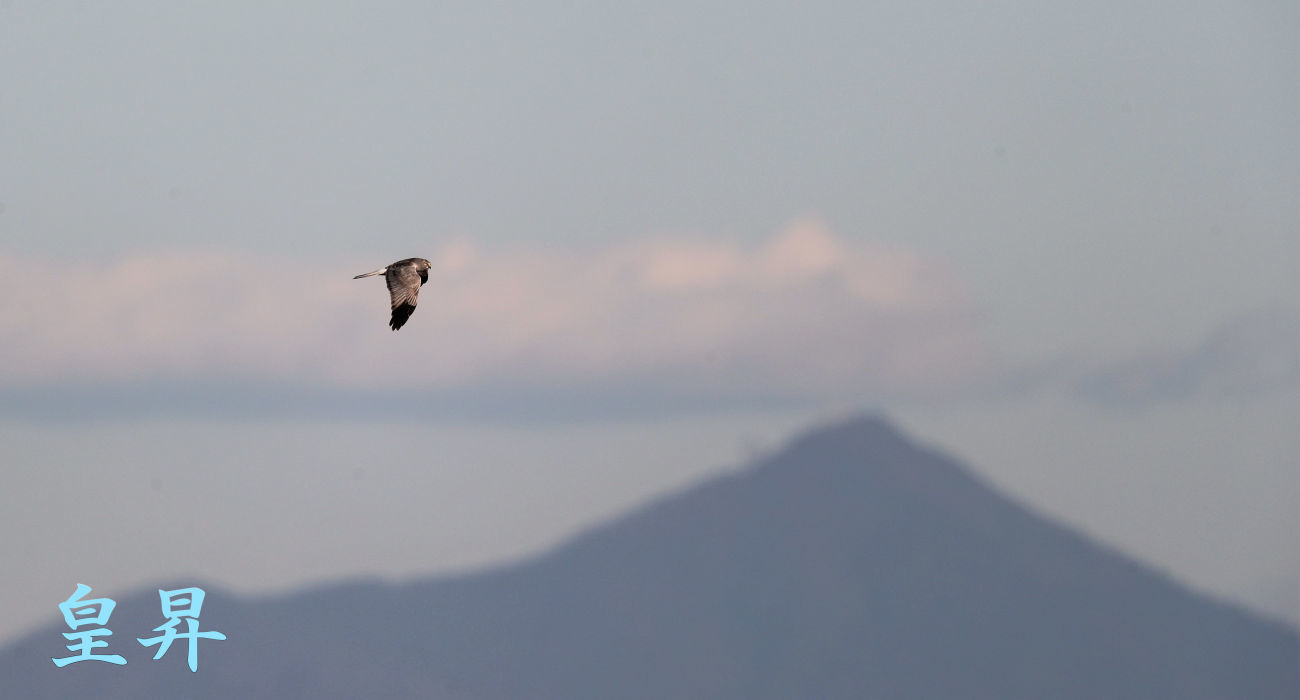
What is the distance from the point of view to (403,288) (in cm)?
5162

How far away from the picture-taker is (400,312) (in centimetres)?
5112

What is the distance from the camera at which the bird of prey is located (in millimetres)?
51125

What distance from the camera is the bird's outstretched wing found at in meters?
51.1

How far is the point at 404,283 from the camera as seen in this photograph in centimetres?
5172

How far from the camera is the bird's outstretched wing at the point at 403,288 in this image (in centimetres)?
5106

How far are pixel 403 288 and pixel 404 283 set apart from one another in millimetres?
167

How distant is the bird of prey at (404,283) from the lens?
5112 cm
